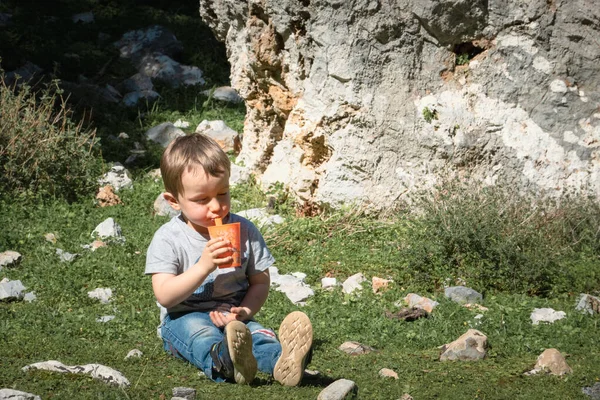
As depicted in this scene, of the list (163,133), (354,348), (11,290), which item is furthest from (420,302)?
(163,133)

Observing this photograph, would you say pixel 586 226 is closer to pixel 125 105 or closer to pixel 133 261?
pixel 133 261

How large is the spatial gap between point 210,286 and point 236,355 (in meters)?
0.65

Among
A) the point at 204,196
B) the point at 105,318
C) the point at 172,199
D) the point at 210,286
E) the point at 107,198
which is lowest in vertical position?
the point at 107,198

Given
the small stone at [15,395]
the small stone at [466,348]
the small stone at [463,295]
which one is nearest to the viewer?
the small stone at [15,395]

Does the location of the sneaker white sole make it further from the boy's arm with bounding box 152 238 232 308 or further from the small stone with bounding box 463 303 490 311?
the small stone with bounding box 463 303 490 311

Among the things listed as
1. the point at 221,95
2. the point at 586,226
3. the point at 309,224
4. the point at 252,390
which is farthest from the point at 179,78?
the point at 252,390

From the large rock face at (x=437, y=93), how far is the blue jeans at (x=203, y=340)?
370 cm

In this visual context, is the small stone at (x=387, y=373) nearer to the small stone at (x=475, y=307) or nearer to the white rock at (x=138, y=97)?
the small stone at (x=475, y=307)

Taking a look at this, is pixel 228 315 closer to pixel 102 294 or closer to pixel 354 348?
pixel 354 348

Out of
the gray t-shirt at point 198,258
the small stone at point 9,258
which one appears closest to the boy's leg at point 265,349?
the gray t-shirt at point 198,258

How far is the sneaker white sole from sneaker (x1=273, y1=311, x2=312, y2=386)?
13 centimetres

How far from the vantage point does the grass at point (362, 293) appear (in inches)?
159

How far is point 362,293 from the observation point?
20.1 feet

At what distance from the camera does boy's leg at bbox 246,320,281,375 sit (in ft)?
13.1
